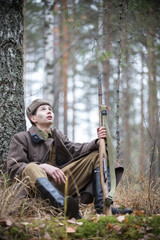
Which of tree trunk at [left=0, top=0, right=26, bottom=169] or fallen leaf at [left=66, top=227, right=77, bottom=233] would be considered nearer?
fallen leaf at [left=66, top=227, right=77, bottom=233]

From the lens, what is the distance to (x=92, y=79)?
52.3 feet

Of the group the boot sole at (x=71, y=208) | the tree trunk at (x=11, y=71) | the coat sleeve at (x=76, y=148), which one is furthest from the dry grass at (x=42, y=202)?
the tree trunk at (x=11, y=71)

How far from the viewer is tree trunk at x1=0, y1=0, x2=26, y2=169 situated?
3.96 m

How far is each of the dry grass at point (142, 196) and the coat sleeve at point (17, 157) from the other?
1553mm

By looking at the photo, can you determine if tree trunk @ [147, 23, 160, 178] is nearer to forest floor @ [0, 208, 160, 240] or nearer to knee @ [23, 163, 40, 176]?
forest floor @ [0, 208, 160, 240]

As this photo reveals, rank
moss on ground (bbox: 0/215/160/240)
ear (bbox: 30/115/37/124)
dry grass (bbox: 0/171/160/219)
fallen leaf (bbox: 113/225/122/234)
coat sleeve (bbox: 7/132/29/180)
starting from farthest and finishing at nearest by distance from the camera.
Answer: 1. ear (bbox: 30/115/37/124)
2. coat sleeve (bbox: 7/132/29/180)
3. dry grass (bbox: 0/171/160/219)
4. fallen leaf (bbox: 113/225/122/234)
5. moss on ground (bbox: 0/215/160/240)

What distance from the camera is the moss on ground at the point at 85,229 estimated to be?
7.98 feet

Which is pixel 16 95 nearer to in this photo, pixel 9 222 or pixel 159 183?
pixel 9 222

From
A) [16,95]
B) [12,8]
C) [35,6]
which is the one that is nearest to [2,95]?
[16,95]

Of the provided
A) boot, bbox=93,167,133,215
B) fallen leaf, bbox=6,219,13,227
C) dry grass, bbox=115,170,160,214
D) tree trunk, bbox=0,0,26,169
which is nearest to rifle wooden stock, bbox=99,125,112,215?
boot, bbox=93,167,133,215

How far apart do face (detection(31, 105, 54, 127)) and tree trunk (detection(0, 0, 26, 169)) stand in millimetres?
345

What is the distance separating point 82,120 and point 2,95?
1451cm

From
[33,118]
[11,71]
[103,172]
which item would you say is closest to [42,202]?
[103,172]

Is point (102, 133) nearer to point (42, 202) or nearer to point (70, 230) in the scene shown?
point (42, 202)
